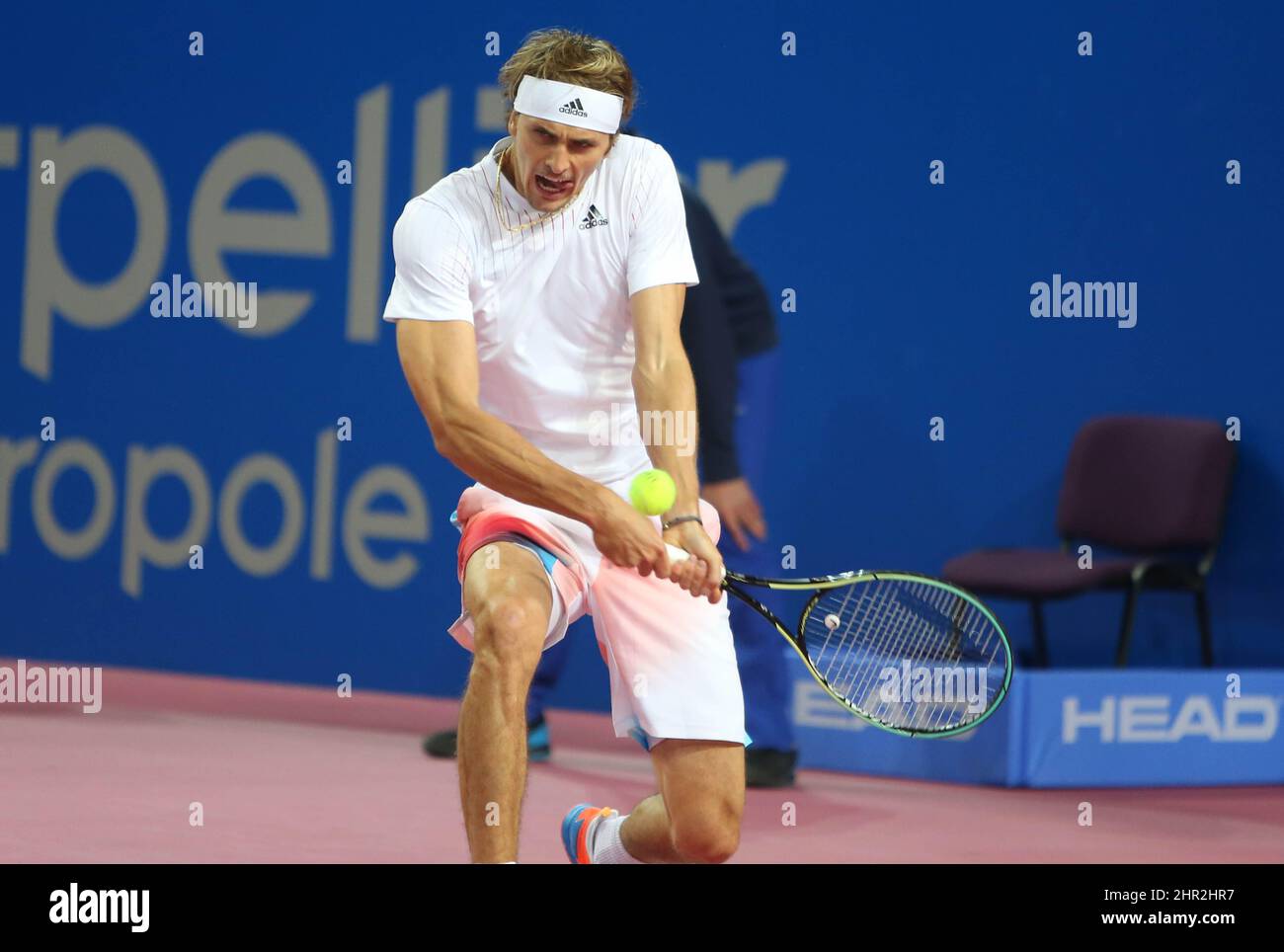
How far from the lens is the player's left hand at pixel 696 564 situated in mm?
3463

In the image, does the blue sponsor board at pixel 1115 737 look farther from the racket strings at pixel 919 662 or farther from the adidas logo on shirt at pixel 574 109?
the adidas logo on shirt at pixel 574 109

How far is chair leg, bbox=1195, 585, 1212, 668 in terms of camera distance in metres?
6.24

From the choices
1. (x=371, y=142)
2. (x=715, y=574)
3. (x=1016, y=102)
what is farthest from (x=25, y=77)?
(x=715, y=574)

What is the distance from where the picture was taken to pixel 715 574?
3471 millimetres

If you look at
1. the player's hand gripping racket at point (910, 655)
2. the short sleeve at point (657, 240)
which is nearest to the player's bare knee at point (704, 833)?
the player's hand gripping racket at point (910, 655)

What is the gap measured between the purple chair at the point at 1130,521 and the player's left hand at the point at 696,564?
2.77 m

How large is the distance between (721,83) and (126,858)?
369cm

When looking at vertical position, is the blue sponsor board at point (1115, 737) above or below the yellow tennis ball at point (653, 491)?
below

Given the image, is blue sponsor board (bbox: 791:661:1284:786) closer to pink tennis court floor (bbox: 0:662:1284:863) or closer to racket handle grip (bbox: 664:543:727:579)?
pink tennis court floor (bbox: 0:662:1284:863)

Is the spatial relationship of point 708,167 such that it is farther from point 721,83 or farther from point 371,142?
point 371,142

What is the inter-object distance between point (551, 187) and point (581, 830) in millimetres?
1269

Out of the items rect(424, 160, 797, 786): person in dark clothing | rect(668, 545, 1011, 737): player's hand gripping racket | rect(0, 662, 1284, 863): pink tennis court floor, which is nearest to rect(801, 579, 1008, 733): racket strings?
rect(668, 545, 1011, 737): player's hand gripping racket

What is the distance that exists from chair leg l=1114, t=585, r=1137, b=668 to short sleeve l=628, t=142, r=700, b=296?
2855mm

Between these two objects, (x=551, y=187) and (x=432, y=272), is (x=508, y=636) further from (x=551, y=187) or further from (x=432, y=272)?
(x=551, y=187)
